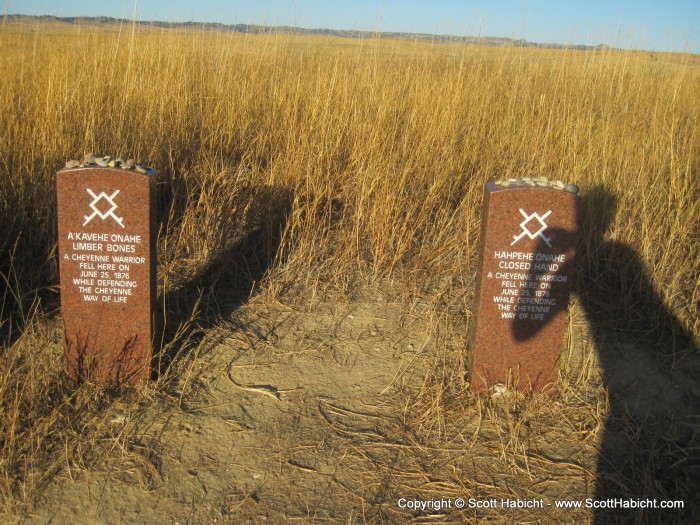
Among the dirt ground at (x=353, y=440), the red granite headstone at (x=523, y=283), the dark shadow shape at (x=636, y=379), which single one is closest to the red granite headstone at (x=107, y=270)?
the dirt ground at (x=353, y=440)

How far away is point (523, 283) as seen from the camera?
3.04 metres

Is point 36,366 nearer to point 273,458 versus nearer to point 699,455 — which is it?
point 273,458

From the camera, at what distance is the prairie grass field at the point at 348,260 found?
8.90 ft

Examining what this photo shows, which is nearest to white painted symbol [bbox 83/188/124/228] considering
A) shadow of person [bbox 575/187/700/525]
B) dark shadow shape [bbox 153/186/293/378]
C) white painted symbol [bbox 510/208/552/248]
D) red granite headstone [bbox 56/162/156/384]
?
red granite headstone [bbox 56/162/156/384]

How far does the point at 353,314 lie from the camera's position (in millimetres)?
3986

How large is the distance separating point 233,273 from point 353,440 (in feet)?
5.89

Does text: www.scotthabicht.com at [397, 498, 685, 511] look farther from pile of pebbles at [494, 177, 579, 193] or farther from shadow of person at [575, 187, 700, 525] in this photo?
pile of pebbles at [494, 177, 579, 193]

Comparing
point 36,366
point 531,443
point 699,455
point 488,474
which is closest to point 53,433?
point 36,366

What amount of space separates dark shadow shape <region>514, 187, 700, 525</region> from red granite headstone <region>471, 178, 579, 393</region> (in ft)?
0.15

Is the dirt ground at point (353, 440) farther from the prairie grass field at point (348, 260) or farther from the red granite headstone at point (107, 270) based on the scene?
the red granite headstone at point (107, 270)

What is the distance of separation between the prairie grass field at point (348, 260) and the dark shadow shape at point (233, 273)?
18mm

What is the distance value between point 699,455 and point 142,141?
163 inches

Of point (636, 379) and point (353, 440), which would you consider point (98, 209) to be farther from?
point (636, 379)

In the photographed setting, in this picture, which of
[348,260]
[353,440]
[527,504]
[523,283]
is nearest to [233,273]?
[348,260]
